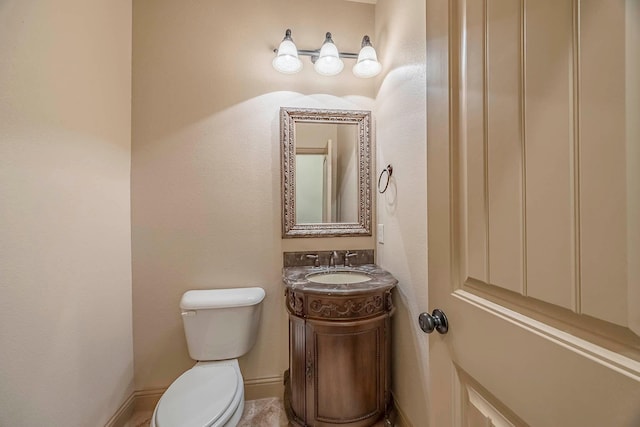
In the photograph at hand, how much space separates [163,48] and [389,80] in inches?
56.7

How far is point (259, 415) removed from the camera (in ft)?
5.18

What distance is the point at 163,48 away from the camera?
166 cm

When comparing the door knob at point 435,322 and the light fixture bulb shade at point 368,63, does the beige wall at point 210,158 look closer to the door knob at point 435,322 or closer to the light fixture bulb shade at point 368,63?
the light fixture bulb shade at point 368,63

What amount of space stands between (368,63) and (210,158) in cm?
117

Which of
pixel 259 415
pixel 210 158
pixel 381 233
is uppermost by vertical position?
pixel 210 158

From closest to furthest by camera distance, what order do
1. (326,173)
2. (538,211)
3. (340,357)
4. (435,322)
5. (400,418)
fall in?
(538,211)
(435,322)
(340,357)
(400,418)
(326,173)

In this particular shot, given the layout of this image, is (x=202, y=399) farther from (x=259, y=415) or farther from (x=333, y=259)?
(x=333, y=259)

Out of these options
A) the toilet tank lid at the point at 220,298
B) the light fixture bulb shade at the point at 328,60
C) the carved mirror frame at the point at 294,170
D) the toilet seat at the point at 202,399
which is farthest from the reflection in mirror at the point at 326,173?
the toilet seat at the point at 202,399

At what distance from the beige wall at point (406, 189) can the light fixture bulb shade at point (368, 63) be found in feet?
0.20

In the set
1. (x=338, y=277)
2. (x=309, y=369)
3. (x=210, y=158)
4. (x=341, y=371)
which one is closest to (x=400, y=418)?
(x=341, y=371)

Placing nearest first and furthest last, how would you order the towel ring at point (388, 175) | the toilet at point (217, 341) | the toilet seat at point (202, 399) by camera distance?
the toilet seat at point (202, 399)
the toilet at point (217, 341)
the towel ring at point (388, 175)

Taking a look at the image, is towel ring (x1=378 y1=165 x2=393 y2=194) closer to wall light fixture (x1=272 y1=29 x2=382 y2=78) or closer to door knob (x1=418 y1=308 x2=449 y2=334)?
wall light fixture (x1=272 y1=29 x2=382 y2=78)

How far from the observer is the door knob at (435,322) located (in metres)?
0.68

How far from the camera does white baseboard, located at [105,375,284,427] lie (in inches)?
58.6
